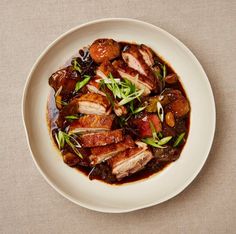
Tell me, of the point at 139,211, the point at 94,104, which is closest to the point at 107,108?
the point at 94,104

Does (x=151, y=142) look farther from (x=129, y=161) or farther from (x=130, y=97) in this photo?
(x=130, y=97)

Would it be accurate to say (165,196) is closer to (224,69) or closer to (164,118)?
(164,118)

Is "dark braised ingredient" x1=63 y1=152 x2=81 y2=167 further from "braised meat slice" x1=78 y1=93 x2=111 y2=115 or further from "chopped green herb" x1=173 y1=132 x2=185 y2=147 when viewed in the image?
"chopped green herb" x1=173 y1=132 x2=185 y2=147

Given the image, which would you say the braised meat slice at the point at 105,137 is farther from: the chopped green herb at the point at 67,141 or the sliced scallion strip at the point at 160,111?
the sliced scallion strip at the point at 160,111

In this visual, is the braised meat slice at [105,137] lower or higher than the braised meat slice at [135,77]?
lower

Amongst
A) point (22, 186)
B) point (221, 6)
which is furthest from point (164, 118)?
point (22, 186)

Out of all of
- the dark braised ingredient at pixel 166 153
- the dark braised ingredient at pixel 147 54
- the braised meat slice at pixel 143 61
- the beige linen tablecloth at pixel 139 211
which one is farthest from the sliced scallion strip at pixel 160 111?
the beige linen tablecloth at pixel 139 211

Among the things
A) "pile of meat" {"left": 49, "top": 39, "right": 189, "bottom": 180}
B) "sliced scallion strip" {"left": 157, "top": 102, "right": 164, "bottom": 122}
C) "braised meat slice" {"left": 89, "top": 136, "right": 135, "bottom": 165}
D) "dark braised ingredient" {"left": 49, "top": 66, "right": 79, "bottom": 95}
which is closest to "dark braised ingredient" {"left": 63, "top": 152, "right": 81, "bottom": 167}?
"pile of meat" {"left": 49, "top": 39, "right": 189, "bottom": 180}
